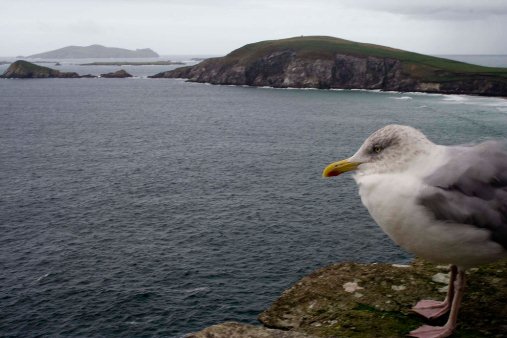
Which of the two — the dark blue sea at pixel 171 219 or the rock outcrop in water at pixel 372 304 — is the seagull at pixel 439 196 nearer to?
the rock outcrop in water at pixel 372 304

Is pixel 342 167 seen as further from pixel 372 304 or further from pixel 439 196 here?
pixel 372 304

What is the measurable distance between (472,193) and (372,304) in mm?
2276

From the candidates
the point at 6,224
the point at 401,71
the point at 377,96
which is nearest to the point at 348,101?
the point at 377,96

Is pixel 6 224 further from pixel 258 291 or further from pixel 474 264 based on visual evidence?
pixel 474 264

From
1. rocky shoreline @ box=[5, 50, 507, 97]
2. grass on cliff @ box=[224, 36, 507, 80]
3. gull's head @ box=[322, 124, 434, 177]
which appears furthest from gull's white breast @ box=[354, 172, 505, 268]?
grass on cliff @ box=[224, 36, 507, 80]

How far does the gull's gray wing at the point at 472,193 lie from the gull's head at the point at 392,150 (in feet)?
1.21

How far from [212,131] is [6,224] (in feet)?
169

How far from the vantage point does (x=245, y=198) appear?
48.2 meters

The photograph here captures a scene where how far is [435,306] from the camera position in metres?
6.65

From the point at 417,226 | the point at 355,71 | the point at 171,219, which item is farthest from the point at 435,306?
the point at 355,71

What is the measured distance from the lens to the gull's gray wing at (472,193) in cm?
562

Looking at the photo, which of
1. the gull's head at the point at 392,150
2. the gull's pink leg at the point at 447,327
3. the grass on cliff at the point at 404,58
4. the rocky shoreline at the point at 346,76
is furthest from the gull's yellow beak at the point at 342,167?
the grass on cliff at the point at 404,58

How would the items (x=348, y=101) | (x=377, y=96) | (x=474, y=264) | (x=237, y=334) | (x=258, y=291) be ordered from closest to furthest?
(x=237, y=334) → (x=474, y=264) → (x=258, y=291) → (x=348, y=101) → (x=377, y=96)

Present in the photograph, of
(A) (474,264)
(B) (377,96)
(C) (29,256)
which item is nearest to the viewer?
(A) (474,264)
